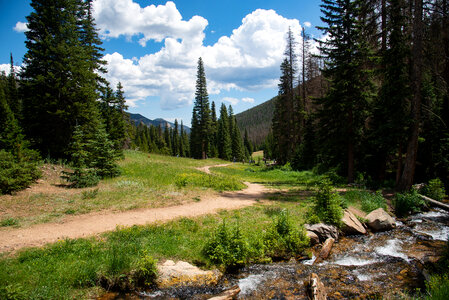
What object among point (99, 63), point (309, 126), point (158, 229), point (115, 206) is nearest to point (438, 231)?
point (158, 229)

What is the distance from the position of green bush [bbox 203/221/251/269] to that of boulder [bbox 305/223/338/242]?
3.19 metres

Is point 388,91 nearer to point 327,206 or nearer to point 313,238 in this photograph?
point 327,206

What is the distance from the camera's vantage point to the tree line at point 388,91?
14094 mm

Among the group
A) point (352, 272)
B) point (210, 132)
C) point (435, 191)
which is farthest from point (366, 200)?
point (210, 132)

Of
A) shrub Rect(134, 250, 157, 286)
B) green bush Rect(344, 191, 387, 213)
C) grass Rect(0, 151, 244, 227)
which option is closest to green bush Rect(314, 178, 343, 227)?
green bush Rect(344, 191, 387, 213)

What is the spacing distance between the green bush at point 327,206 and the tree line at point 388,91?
26.9 feet

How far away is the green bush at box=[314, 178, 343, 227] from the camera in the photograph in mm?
9531

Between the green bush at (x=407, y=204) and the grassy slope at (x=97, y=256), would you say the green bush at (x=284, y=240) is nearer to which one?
the grassy slope at (x=97, y=256)

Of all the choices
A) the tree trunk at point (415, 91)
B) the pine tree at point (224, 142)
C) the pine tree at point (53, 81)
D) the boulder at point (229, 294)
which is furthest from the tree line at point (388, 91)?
the pine tree at point (224, 142)

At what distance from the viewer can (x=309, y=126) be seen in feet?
106

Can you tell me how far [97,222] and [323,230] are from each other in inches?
363

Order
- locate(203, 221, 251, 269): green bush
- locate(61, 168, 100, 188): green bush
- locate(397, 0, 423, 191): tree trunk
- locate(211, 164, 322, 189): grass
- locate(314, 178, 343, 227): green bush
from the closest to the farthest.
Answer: locate(203, 221, 251, 269): green bush
locate(314, 178, 343, 227): green bush
locate(397, 0, 423, 191): tree trunk
locate(61, 168, 100, 188): green bush
locate(211, 164, 322, 189): grass

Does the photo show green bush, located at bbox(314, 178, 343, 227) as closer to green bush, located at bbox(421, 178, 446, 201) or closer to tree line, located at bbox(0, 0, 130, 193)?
green bush, located at bbox(421, 178, 446, 201)

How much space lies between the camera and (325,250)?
312 inches
